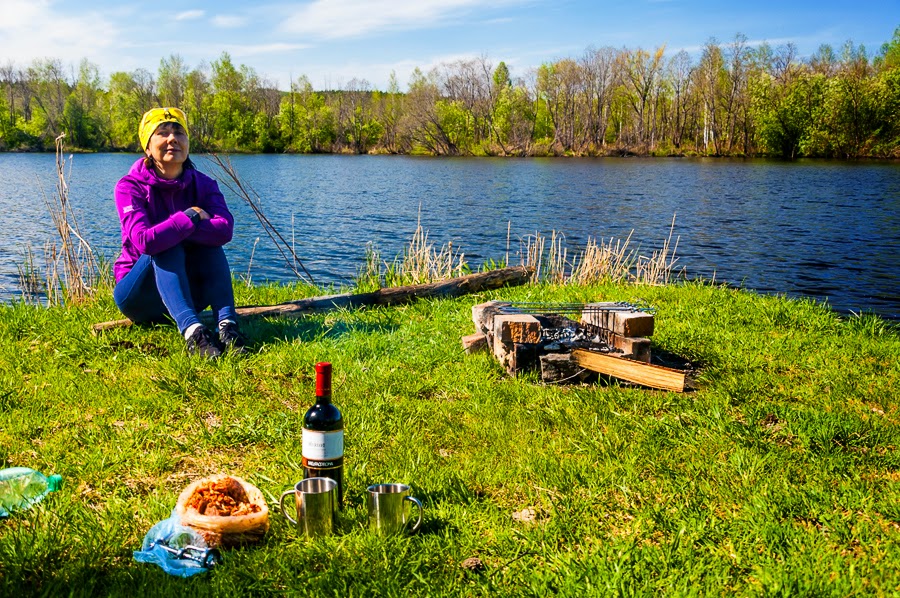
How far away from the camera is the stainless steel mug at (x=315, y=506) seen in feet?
9.35

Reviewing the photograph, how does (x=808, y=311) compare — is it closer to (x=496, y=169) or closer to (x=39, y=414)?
(x=39, y=414)

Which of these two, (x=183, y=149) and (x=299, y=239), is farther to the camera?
Answer: (x=299, y=239)

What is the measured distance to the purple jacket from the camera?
18.1 feet

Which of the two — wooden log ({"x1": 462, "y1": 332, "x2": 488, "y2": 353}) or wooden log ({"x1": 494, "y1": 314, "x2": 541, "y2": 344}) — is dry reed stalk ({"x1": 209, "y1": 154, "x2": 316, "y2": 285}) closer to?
wooden log ({"x1": 462, "y1": 332, "x2": 488, "y2": 353})

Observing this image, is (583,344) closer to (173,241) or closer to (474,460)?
(474,460)

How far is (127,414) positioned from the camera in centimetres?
436

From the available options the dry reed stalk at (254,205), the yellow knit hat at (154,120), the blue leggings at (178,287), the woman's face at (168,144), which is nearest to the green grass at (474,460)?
the blue leggings at (178,287)

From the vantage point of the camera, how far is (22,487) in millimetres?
3211

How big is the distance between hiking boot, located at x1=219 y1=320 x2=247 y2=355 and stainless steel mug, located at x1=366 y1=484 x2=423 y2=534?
2.84 meters

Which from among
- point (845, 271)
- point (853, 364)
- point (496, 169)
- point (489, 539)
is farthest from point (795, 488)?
point (496, 169)

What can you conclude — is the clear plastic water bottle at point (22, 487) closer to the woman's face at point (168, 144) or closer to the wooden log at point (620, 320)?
the woman's face at point (168, 144)

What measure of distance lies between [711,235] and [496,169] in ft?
111

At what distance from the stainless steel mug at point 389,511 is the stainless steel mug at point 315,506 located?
0.16m

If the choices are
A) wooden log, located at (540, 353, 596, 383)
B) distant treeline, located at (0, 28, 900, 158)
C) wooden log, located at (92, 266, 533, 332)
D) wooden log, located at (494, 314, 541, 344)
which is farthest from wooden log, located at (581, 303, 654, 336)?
distant treeline, located at (0, 28, 900, 158)
